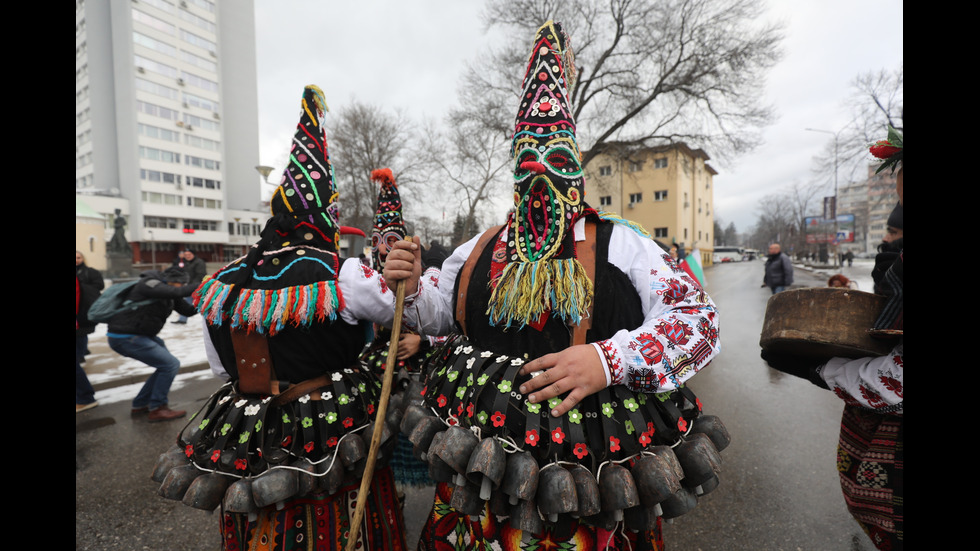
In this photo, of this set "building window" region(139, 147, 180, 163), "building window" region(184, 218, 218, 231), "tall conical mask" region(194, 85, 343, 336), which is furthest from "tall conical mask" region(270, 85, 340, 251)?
"building window" region(139, 147, 180, 163)

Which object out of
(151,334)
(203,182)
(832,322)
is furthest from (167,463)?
(203,182)

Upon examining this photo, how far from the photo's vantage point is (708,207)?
169ft

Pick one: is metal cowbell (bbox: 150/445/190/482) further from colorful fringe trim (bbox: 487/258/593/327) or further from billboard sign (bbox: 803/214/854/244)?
billboard sign (bbox: 803/214/854/244)

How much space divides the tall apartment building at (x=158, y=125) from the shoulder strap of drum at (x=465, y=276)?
44278 millimetres

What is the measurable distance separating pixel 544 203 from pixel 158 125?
5446 cm

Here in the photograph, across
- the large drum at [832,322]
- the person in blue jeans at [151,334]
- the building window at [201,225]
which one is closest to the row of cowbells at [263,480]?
the large drum at [832,322]

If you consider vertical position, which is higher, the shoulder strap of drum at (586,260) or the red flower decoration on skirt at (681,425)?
the shoulder strap of drum at (586,260)

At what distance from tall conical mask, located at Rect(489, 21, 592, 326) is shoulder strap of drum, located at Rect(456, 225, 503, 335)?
169mm

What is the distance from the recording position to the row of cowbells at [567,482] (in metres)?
1.17

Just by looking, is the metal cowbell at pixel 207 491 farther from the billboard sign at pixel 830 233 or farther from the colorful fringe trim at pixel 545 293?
the billboard sign at pixel 830 233

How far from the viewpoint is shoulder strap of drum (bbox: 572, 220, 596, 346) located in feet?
4.47

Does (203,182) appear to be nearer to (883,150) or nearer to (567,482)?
(567,482)
